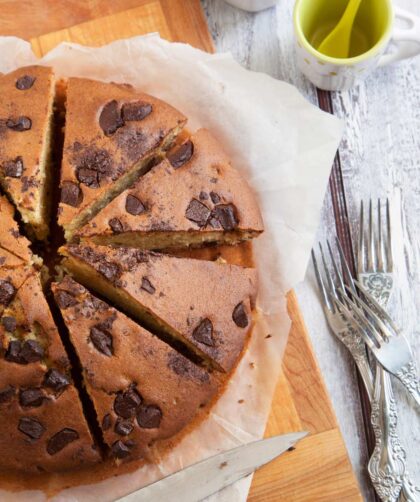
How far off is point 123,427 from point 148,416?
123 millimetres

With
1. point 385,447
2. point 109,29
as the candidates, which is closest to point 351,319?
point 385,447

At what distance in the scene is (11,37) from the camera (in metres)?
3.91

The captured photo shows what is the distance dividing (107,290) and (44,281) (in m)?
0.30

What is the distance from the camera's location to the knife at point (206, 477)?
3.51 metres

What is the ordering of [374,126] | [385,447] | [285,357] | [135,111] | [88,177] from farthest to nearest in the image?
[374,126]
[385,447]
[285,357]
[135,111]
[88,177]

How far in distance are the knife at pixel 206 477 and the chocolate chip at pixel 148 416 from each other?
0.99ft

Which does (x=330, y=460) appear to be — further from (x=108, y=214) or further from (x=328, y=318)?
(x=108, y=214)

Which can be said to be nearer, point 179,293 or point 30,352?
point 30,352

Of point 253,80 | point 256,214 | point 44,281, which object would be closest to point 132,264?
point 44,281

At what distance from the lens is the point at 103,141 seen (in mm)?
3543

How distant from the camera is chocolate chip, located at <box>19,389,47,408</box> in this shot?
3293mm

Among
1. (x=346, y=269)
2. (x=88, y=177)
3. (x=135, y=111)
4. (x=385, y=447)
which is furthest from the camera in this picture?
(x=346, y=269)

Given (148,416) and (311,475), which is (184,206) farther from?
(311,475)

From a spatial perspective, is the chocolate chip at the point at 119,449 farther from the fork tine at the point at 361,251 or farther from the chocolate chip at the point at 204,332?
the fork tine at the point at 361,251
